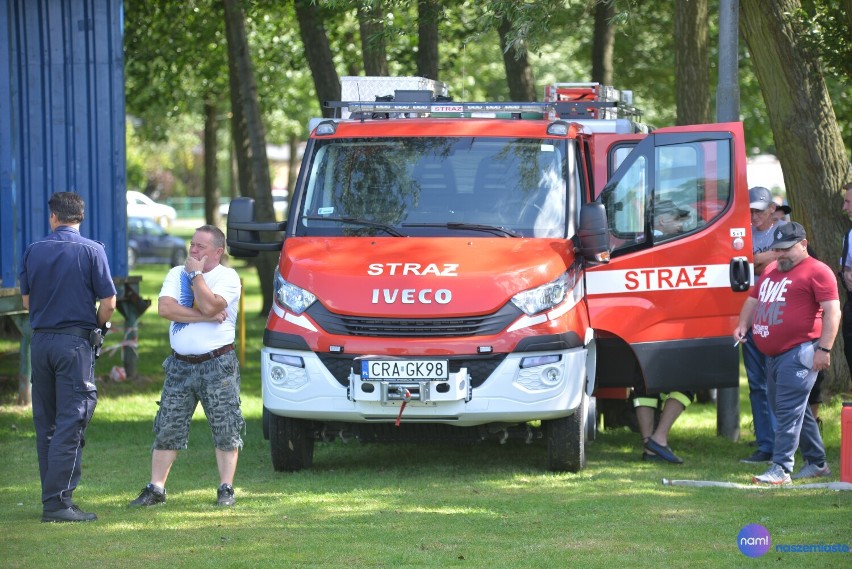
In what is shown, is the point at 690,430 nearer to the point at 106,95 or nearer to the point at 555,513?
the point at 555,513

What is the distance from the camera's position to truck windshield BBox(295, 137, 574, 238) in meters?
9.51

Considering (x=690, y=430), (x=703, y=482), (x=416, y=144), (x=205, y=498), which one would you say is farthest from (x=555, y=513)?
(x=690, y=430)

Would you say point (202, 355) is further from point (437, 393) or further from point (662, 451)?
point (662, 451)

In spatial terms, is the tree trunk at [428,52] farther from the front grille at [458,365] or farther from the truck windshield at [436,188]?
the front grille at [458,365]

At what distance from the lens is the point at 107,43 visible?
574 inches

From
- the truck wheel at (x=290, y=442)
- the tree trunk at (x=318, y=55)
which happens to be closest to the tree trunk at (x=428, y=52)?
the tree trunk at (x=318, y=55)

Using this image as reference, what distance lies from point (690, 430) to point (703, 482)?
319 cm

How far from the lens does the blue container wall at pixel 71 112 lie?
46.3 feet

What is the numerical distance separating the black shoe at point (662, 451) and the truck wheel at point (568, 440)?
976 mm

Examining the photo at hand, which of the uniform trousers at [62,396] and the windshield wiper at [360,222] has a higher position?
the windshield wiper at [360,222]

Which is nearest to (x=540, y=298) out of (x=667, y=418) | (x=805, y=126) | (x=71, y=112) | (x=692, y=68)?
(x=667, y=418)

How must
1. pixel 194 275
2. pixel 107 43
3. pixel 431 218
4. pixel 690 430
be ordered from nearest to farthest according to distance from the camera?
pixel 194 275 < pixel 431 218 < pixel 690 430 < pixel 107 43

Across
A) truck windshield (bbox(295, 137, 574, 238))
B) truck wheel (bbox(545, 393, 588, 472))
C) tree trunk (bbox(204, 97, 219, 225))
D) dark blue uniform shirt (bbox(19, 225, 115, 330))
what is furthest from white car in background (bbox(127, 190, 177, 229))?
dark blue uniform shirt (bbox(19, 225, 115, 330))

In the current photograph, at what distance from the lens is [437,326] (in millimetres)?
8867
